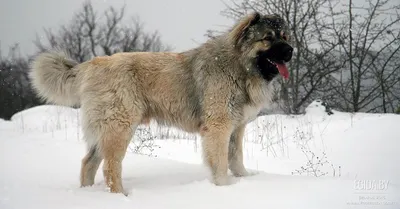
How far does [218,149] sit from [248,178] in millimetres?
432

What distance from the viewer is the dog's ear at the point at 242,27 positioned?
3.70 metres

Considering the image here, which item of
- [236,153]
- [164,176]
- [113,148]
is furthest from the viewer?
[236,153]

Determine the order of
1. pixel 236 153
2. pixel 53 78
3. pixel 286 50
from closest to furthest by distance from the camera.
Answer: pixel 286 50 → pixel 53 78 → pixel 236 153

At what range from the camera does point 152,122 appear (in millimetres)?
3889

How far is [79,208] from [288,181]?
187 centimetres

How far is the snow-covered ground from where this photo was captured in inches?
103

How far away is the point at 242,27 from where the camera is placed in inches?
147

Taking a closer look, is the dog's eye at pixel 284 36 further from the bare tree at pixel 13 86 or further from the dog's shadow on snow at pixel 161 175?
the bare tree at pixel 13 86

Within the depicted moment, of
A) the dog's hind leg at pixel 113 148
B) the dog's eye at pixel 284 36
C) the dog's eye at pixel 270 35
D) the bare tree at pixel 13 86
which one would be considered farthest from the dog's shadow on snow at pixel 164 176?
the bare tree at pixel 13 86

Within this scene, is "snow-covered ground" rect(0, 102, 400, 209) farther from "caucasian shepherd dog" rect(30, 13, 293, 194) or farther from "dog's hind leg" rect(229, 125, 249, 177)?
"caucasian shepherd dog" rect(30, 13, 293, 194)

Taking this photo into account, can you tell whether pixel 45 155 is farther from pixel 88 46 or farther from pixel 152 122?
pixel 88 46

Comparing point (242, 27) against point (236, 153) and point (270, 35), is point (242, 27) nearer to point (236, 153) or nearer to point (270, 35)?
point (270, 35)

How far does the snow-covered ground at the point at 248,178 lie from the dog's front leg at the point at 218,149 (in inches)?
7.8

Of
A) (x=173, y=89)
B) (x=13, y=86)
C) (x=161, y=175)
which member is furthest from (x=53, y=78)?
(x=13, y=86)
